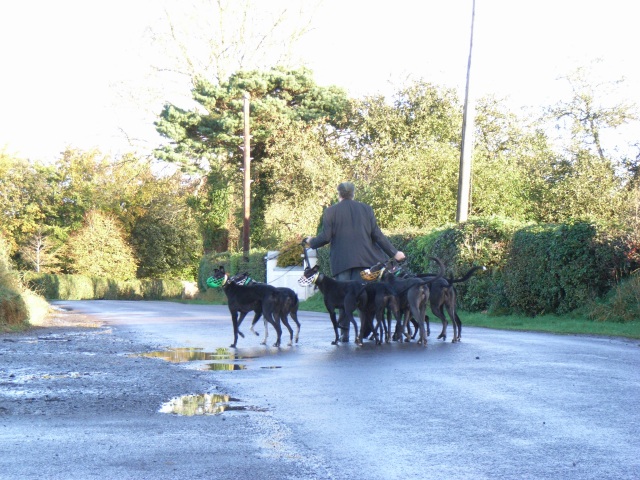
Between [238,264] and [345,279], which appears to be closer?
[345,279]

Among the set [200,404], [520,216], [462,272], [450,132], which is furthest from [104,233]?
[200,404]

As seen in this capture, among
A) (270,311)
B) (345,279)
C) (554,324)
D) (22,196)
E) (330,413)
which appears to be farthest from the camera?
(22,196)

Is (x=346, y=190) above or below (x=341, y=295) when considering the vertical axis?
above

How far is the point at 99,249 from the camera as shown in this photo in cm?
6406

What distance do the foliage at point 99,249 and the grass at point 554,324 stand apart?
149ft

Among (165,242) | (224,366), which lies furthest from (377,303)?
(165,242)

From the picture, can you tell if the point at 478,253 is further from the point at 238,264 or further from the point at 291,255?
the point at 238,264

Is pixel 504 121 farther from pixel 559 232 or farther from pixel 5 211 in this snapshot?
pixel 5 211

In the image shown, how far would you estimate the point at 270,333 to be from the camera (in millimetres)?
16625

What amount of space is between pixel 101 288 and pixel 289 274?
2616 centimetres

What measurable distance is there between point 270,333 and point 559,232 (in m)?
6.48

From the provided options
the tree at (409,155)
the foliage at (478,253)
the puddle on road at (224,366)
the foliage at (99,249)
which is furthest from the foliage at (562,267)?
the foliage at (99,249)

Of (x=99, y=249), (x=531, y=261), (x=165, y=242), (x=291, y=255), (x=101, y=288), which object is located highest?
(x=165, y=242)

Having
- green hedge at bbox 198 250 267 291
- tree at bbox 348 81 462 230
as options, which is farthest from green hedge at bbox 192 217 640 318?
green hedge at bbox 198 250 267 291
